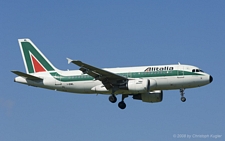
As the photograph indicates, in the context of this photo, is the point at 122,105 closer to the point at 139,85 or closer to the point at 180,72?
the point at 139,85

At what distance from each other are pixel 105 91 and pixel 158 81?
19.4 ft

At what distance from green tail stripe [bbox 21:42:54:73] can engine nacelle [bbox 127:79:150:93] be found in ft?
33.5

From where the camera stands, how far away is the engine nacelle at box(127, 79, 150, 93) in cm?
5606

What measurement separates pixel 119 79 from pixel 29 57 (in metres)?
12.7

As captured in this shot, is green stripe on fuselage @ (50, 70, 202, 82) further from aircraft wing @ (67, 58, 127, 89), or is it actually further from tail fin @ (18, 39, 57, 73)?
tail fin @ (18, 39, 57, 73)

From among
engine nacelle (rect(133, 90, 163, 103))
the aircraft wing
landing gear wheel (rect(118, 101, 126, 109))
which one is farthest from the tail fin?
engine nacelle (rect(133, 90, 163, 103))

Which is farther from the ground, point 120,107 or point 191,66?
point 191,66

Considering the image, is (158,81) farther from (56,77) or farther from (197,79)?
(56,77)

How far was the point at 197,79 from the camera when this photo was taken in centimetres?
5706

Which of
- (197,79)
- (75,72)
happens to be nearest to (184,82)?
(197,79)

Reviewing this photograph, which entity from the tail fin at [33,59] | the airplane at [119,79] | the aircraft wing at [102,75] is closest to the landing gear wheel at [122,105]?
the airplane at [119,79]

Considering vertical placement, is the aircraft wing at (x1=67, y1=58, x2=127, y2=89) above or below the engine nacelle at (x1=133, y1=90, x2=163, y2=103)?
Result: above

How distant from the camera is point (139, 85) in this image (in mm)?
56312

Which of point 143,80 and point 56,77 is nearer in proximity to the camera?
point 143,80
